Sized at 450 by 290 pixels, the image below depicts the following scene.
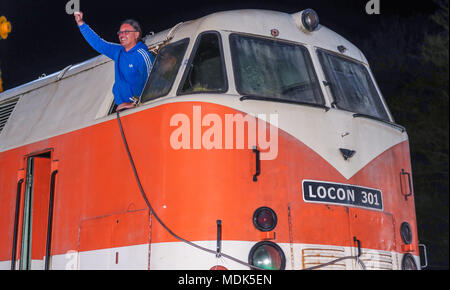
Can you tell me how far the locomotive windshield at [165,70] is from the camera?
6355 millimetres

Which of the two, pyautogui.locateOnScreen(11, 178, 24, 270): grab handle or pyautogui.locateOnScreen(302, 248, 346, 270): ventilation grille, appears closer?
pyautogui.locateOnScreen(302, 248, 346, 270): ventilation grille

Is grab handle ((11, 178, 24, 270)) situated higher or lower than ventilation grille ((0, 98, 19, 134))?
lower

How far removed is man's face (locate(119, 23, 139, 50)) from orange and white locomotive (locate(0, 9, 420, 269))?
0.51ft

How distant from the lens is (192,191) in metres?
5.70

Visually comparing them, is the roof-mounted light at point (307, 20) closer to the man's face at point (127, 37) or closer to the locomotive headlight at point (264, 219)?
the man's face at point (127, 37)

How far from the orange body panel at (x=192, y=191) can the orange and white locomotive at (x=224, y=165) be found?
1 cm

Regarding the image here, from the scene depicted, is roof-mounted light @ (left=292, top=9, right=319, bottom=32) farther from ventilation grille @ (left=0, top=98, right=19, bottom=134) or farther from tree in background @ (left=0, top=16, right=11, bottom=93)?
tree in background @ (left=0, top=16, right=11, bottom=93)

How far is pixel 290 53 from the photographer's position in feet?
22.2

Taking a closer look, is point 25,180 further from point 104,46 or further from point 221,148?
point 221,148

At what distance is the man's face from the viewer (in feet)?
23.1

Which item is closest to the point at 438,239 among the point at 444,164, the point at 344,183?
the point at 444,164

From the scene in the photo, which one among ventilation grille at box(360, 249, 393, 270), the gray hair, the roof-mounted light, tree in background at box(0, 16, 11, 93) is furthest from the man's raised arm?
tree in background at box(0, 16, 11, 93)

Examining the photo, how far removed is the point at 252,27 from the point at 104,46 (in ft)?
5.69

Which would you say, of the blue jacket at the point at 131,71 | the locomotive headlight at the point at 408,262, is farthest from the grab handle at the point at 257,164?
the locomotive headlight at the point at 408,262
